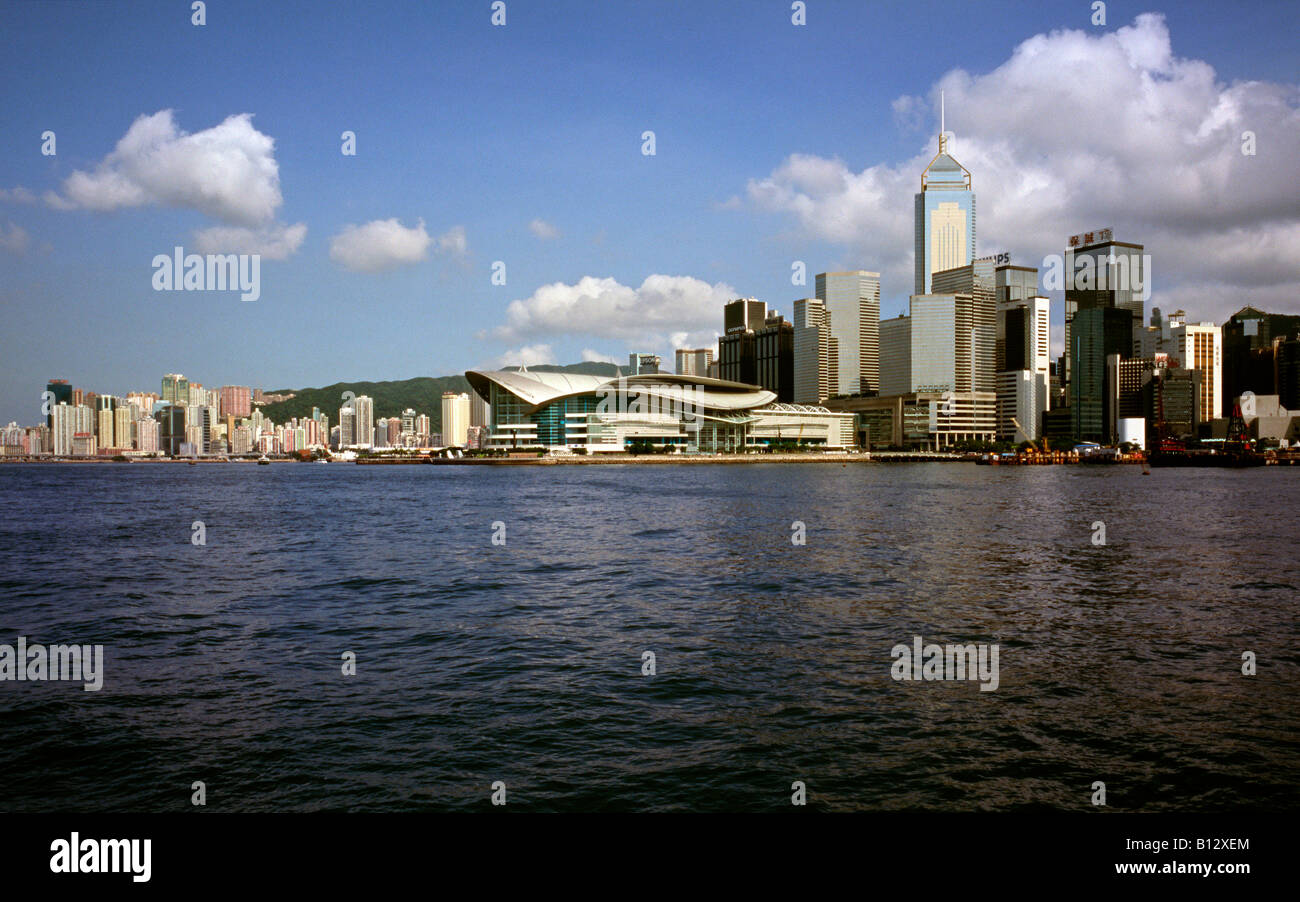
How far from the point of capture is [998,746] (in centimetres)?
1043

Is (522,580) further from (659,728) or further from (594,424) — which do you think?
(594,424)

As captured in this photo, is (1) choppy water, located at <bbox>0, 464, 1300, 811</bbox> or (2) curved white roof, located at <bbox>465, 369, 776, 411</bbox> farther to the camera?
(2) curved white roof, located at <bbox>465, 369, 776, 411</bbox>

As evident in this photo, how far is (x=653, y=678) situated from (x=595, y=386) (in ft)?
499

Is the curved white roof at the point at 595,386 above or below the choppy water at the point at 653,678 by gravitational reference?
above

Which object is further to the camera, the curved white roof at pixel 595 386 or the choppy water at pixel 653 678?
the curved white roof at pixel 595 386

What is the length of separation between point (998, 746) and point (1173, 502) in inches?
2206

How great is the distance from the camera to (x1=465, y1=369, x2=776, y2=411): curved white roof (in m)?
162

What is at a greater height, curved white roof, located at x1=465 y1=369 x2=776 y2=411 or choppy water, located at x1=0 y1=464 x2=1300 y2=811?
curved white roof, located at x1=465 y1=369 x2=776 y2=411

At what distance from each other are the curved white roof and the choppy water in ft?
427

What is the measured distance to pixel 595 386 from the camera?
16400cm

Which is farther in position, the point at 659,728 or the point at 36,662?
the point at 36,662

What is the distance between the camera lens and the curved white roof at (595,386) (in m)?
162

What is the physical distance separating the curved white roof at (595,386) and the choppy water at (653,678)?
130 m
